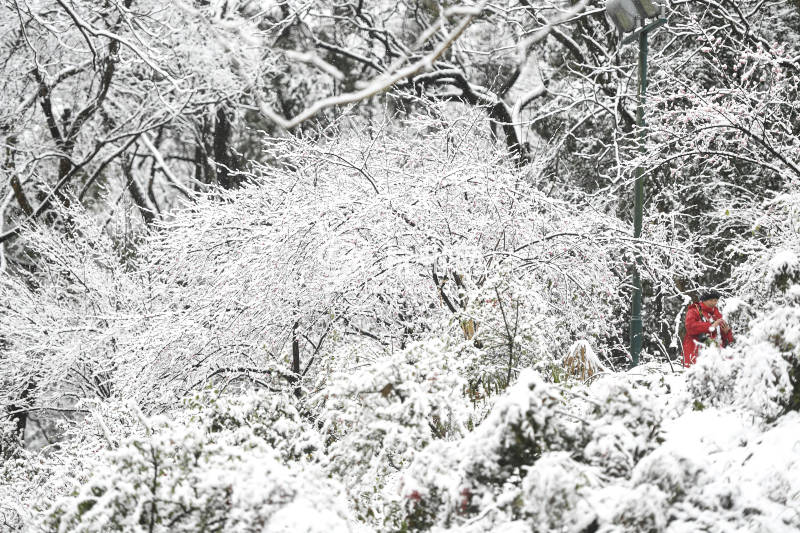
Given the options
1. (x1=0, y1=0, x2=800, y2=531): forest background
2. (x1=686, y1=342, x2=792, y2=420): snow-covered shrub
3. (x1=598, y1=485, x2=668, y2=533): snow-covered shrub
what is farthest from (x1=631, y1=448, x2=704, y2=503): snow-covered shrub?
(x1=686, y1=342, x2=792, y2=420): snow-covered shrub

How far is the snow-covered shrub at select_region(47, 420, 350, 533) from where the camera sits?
2.79m

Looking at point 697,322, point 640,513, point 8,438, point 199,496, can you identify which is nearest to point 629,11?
point 697,322

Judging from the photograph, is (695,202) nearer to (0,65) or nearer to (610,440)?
(610,440)

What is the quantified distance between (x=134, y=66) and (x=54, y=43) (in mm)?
2085

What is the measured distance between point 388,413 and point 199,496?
1046 millimetres

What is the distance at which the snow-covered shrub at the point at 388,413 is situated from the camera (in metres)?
3.53

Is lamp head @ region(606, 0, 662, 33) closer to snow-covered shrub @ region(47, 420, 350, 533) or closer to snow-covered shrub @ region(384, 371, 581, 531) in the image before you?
snow-covered shrub @ region(384, 371, 581, 531)

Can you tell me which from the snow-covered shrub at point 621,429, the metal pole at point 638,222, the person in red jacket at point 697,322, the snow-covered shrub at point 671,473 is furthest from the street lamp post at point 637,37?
the snow-covered shrub at point 671,473

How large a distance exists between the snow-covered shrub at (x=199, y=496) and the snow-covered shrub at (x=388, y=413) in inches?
18.9

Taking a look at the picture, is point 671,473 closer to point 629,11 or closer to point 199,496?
point 199,496

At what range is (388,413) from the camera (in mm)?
3539

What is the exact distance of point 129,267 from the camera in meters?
14.2

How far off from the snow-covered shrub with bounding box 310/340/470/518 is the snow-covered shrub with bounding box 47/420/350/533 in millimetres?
481

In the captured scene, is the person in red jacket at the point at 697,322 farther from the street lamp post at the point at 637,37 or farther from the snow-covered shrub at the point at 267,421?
the snow-covered shrub at the point at 267,421
